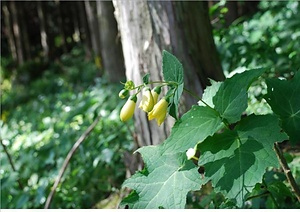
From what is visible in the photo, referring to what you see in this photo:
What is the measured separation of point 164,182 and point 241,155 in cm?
31

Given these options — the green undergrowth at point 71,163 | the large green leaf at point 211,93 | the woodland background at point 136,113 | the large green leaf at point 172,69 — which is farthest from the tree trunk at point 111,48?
the large green leaf at point 172,69

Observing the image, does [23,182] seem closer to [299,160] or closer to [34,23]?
[299,160]

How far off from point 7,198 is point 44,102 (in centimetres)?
702

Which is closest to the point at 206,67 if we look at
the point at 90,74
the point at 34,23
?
the point at 90,74

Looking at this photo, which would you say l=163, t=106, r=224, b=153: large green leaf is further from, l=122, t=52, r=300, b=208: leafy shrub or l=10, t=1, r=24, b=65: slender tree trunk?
l=10, t=1, r=24, b=65: slender tree trunk

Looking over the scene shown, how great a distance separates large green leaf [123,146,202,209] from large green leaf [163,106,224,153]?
11 cm

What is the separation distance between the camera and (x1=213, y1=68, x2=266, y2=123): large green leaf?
1.57 meters

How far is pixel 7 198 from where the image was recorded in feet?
12.0

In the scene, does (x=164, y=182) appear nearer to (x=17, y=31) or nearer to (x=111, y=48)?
(x=111, y=48)

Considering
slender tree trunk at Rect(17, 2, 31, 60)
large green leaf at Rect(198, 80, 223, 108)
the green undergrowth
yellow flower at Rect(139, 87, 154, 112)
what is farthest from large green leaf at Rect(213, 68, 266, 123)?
slender tree trunk at Rect(17, 2, 31, 60)

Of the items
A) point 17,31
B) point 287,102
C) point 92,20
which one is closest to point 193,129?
point 287,102

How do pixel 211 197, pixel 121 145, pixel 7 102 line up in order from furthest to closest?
1. pixel 7 102
2. pixel 121 145
3. pixel 211 197

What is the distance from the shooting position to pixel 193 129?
1.56m

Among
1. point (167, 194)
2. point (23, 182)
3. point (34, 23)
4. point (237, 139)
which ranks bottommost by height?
point (23, 182)
